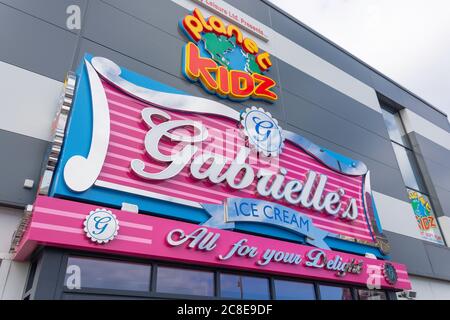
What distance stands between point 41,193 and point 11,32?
2.88 metres

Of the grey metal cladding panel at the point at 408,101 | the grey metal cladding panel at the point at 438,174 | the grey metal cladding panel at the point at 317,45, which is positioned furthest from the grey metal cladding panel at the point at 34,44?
the grey metal cladding panel at the point at 438,174

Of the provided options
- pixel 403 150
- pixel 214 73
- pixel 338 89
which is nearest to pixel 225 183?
pixel 214 73

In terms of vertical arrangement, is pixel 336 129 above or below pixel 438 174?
below

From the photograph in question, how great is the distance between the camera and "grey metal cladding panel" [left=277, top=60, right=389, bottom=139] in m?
9.28

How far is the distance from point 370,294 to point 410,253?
302cm

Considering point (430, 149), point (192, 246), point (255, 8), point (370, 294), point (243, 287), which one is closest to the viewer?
point (192, 246)

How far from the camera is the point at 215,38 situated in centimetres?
809

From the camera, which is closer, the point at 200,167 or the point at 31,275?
the point at 31,275

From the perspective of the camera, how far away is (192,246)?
4.82 m

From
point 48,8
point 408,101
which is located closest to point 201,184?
point 48,8

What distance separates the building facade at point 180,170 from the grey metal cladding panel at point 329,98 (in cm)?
7

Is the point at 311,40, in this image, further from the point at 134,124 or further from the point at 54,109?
the point at 54,109

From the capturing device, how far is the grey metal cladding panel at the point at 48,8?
221 inches

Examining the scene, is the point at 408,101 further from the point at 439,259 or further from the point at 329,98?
the point at 439,259
